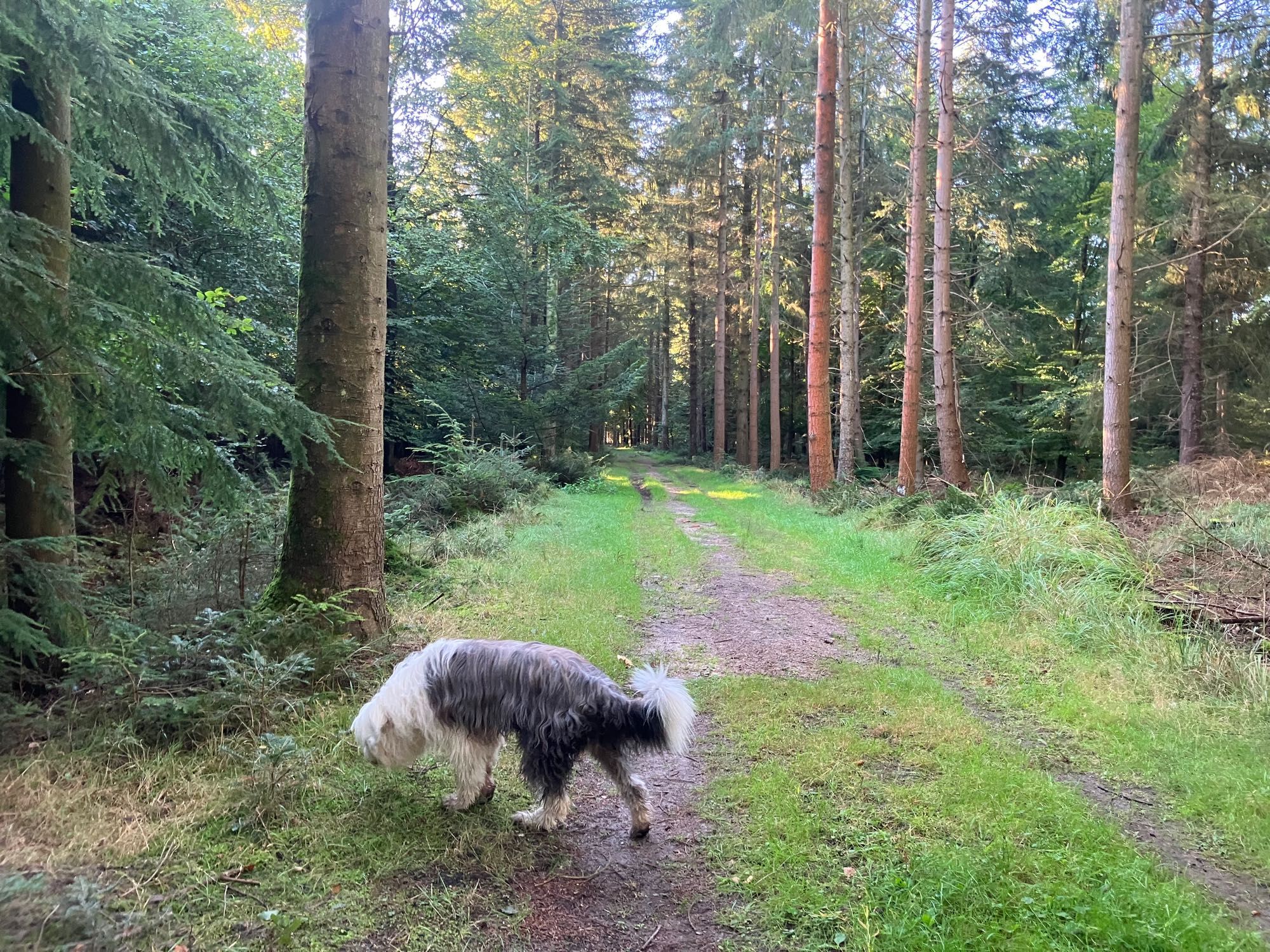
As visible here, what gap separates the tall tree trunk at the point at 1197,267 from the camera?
14766mm

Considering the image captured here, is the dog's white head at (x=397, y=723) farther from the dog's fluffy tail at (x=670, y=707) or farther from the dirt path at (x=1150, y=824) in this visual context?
the dirt path at (x=1150, y=824)

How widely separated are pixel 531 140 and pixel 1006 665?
21.4 metres

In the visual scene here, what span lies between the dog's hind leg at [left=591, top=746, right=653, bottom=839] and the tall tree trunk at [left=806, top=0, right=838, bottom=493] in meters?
14.0

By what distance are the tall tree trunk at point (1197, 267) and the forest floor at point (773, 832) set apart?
46.5ft

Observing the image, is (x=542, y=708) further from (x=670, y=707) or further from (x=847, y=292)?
(x=847, y=292)

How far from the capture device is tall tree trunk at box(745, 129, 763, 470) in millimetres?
24000

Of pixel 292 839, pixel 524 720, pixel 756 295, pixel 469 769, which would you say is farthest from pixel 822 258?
pixel 292 839

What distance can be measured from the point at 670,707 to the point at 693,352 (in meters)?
31.5

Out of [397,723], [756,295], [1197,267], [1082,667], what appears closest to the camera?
[397,723]

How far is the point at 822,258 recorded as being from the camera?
15.9 metres

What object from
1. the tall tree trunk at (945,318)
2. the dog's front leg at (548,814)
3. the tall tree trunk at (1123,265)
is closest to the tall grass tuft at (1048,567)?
the tall tree trunk at (1123,265)

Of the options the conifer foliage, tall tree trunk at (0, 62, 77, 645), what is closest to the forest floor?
the conifer foliage

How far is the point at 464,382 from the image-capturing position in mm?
18125

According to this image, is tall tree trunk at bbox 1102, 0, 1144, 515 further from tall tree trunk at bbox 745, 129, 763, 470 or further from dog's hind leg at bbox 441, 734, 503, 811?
tall tree trunk at bbox 745, 129, 763, 470
